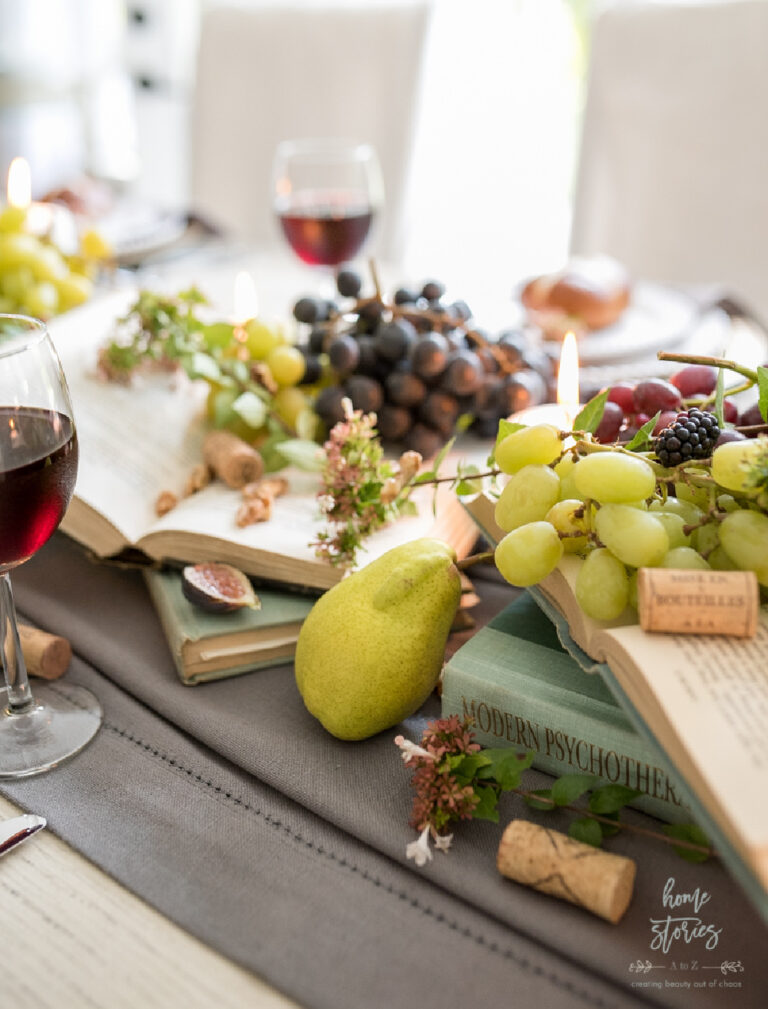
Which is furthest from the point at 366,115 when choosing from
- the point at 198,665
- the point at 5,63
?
the point at 5,63

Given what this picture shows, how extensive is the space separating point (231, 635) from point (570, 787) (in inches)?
11.9

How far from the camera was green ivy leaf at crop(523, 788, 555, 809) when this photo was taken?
599mm

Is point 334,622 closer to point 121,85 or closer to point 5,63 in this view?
point 5,63

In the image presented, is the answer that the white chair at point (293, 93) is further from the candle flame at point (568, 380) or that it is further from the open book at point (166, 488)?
the candle flame at point (568, 380)

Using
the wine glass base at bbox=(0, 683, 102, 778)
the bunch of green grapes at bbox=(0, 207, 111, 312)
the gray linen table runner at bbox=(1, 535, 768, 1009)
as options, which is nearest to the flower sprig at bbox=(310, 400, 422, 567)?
the gray linen table runner at bbox=(1, 535, 768, 1009)

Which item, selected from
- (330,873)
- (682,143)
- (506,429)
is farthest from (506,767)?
(682,143)

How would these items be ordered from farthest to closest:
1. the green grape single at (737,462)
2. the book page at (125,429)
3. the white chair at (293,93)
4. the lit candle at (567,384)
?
the white chair at (293,93) → the book page at (125,429) → the lit candle at (567,384) → the green grape single at (737,462)

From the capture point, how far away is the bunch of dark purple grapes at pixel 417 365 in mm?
936

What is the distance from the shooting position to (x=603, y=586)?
0.56 metres

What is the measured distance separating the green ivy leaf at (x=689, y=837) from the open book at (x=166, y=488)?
283 mm

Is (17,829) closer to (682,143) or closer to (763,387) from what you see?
(763,387)

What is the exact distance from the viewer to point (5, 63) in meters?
3.79

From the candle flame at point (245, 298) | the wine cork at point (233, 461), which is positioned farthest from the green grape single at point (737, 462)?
the candle flame at point (245, 298)

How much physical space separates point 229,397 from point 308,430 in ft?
0.33
